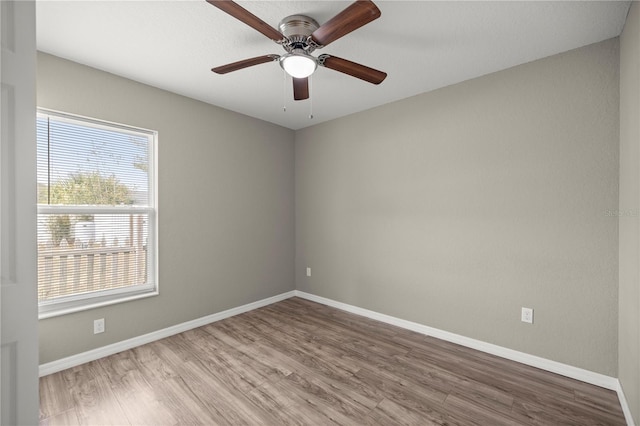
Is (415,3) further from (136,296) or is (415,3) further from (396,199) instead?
(136,296)

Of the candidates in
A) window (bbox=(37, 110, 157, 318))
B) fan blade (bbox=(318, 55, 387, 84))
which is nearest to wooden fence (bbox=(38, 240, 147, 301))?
window (bbox=(37, 110, 157, 318))

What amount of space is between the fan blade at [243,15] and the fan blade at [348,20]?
0.26 metres

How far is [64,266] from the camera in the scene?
7.78ft

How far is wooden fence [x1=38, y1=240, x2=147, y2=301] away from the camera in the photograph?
2287 mm

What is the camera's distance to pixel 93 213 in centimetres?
251

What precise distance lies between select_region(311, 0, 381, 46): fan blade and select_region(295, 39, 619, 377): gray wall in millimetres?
1715

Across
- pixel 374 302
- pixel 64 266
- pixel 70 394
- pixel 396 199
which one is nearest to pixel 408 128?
pixel 396 199

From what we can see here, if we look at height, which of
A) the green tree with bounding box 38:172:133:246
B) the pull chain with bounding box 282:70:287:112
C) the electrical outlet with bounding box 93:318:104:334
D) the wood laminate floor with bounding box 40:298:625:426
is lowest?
the wood laminate floor with bounding box 40:298:625:426

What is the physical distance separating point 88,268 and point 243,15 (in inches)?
96.9

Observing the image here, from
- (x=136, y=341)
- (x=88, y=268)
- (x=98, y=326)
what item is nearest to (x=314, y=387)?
(x=136, y=341)

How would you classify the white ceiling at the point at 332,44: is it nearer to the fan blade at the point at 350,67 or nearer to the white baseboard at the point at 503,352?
the fan blade at the point at 350,67

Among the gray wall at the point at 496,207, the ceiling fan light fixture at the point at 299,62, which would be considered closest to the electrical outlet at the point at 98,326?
the gray wall at the point at 496,207

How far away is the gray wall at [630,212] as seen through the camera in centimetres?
163

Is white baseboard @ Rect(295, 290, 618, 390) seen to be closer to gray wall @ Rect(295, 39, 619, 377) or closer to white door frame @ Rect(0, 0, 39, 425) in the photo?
gray wall @ Rect(295, 39, 619, 377)
